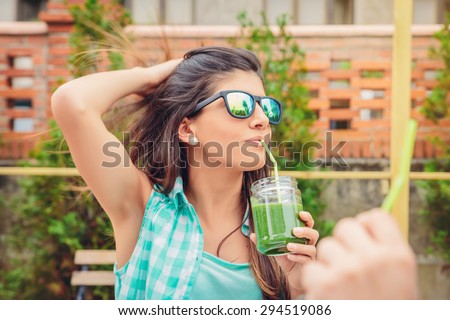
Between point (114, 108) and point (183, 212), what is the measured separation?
60cm

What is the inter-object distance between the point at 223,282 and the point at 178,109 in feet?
2.00

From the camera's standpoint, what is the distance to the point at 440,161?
13.6 ft

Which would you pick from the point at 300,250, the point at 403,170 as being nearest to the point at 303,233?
the point at 300,250

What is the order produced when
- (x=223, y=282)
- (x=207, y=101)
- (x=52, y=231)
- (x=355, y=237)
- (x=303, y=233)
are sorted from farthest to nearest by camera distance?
(x=52, y=231) → (x=207, y=101) → (x=223, y=282) → (x=303, y=233) → (x=355, y=237)

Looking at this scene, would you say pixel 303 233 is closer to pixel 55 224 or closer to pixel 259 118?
pixel 259 118

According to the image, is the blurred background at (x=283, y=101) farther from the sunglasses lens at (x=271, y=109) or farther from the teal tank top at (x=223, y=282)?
the teal tank top at (x=223, y=282)

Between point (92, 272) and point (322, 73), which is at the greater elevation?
point (322, 73)

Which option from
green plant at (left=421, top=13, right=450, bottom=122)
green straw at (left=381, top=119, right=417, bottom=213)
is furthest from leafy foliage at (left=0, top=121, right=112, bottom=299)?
green straw at (left=381, top=119, right=417, bottom=213)

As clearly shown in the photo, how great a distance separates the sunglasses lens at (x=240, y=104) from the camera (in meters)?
1.81

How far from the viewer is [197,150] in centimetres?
197

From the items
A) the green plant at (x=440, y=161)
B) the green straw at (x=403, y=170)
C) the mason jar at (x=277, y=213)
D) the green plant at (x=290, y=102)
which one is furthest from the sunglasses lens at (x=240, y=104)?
the green plant at (x=440, y=161)

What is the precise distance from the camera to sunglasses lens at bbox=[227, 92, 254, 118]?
181cm
